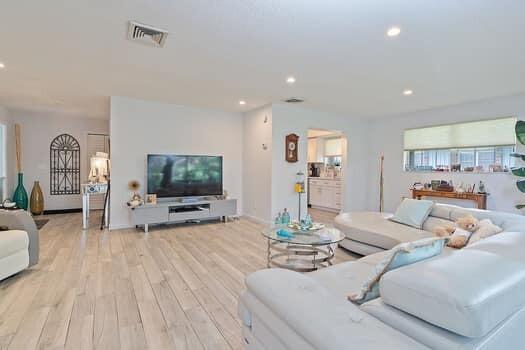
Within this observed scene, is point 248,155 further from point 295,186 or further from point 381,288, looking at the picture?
point 381,288

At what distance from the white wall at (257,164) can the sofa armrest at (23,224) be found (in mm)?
3524

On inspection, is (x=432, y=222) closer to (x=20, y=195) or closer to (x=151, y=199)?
(x=151, y=199)

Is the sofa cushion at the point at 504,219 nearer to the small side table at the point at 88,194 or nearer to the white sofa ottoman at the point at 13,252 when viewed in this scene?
the white sofa ottoman at the point at 13,252

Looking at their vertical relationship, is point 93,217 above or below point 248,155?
below

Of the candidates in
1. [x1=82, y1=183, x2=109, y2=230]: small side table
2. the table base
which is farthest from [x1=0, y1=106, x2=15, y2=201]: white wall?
the table base

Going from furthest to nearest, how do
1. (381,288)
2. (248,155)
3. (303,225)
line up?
1. (248,155)
2. (303,225)
3. (381,288)

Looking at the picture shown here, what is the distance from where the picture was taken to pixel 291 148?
5.46 metres

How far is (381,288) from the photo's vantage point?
1.09 m

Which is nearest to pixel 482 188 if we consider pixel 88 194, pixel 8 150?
pixel 88 194

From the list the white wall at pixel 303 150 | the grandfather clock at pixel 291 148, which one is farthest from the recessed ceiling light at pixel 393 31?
the grandfather clock at pixel 291 148

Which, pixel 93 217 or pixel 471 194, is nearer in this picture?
pixel 471 194

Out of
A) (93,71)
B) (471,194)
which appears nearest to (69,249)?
(93,71)

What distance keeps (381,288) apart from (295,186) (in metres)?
4.43

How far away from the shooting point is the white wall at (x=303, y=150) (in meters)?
5.32
